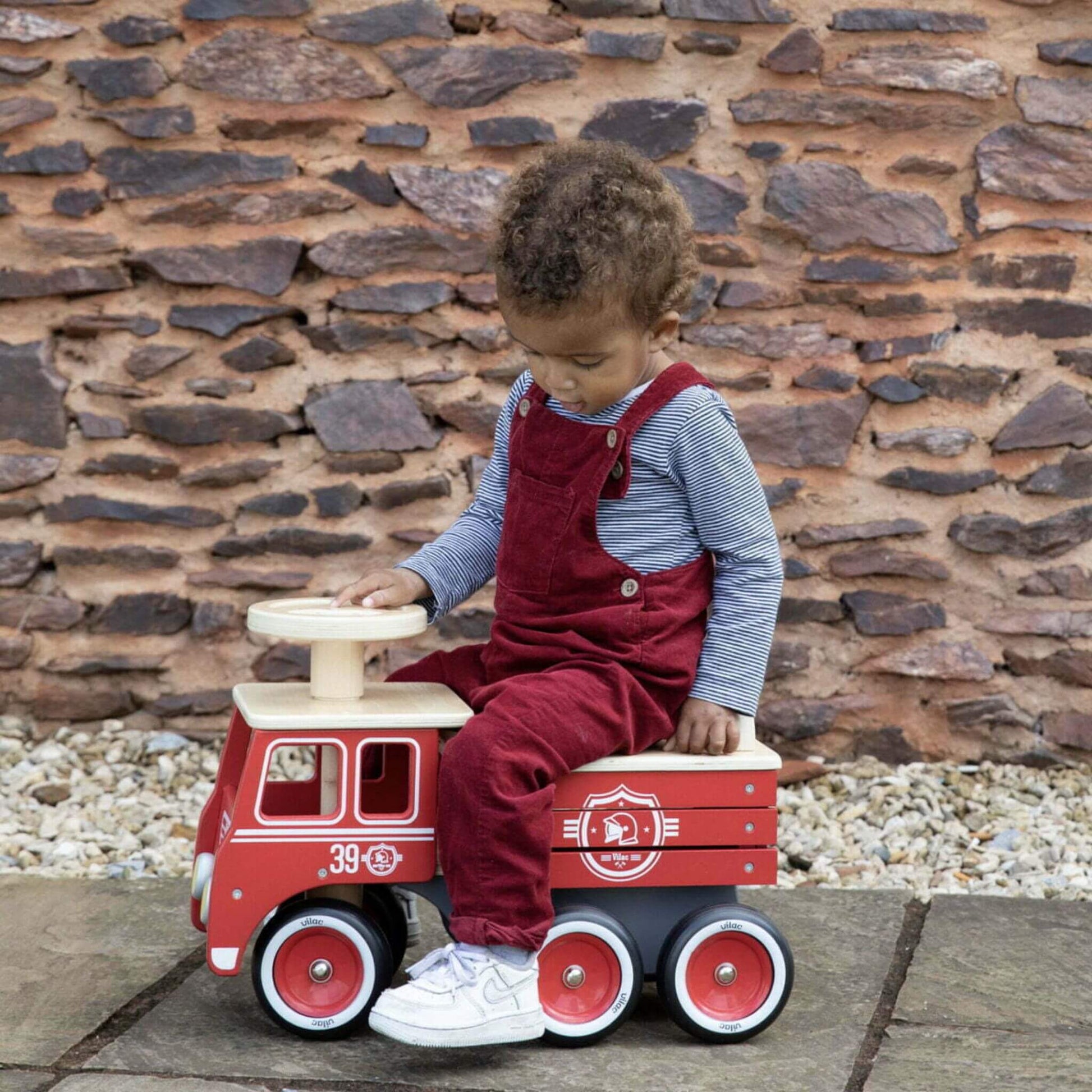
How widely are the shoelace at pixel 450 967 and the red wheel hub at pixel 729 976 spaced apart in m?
0.36

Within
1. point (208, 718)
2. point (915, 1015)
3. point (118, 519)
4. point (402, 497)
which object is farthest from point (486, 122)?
point (915, 1015)

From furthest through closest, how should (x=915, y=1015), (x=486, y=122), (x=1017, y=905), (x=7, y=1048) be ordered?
(x=486, y=122)
(x=1017, y=905)
(x=915, y=1015)
(x=7, y=1048)

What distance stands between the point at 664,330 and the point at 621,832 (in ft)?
2.61

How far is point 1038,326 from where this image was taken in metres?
3.90

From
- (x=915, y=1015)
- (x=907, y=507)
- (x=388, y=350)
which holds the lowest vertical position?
(x=915, y=1015)

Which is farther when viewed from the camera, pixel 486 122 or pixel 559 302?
pixel 486 122

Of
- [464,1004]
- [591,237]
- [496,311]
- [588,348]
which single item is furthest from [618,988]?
[496,311]

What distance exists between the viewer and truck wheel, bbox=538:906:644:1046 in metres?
2.24

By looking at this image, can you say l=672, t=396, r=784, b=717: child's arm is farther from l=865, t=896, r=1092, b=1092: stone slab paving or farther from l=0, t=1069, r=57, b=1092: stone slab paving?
l=0, t=1069, r=57, b=1092: stone slab paving

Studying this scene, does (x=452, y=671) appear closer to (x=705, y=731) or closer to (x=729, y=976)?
(x=705, y=731)

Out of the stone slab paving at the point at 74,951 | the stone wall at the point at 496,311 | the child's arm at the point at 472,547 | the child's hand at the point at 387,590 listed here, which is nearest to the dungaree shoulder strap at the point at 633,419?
the child's arm at the point at 472,547

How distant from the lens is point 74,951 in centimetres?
263

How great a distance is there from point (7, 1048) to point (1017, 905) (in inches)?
74.9

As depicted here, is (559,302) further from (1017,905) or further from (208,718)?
(208,718)
